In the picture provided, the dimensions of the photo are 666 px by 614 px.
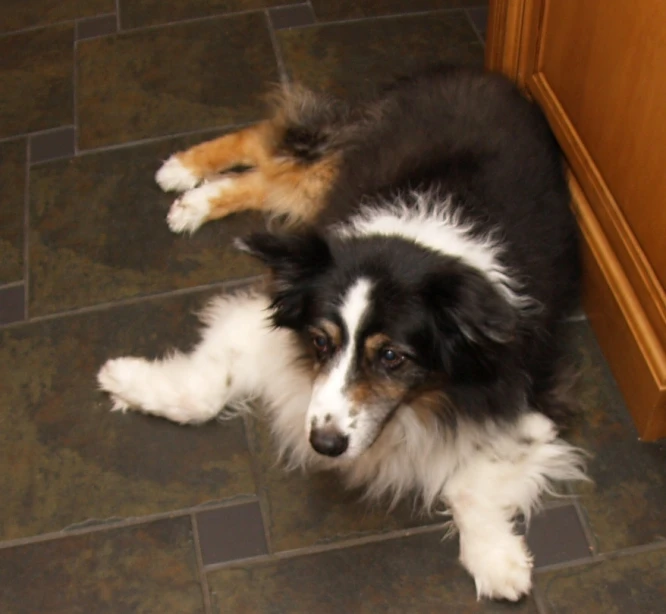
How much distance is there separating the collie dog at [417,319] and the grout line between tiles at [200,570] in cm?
31

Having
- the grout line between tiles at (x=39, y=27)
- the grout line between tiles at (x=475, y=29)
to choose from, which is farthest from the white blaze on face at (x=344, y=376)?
the grout line between tiles at (x=39, y=27)

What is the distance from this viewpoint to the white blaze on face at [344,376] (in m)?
1.81

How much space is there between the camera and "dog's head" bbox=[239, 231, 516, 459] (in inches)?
70.1

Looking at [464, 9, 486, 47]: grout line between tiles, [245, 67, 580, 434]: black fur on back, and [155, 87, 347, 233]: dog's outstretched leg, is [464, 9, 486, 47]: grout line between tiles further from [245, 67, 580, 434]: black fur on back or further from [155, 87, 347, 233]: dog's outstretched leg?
[155, 87, 347, 233]: dog's outstretched leg

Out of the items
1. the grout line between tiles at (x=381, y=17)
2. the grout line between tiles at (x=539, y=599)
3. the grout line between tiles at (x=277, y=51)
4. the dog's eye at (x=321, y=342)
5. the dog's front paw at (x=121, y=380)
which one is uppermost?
the dog's eye at (x=321, y=342)

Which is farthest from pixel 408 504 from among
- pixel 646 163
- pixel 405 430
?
pixel 646 163

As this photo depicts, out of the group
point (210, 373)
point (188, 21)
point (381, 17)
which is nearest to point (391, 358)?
point (210, 373)

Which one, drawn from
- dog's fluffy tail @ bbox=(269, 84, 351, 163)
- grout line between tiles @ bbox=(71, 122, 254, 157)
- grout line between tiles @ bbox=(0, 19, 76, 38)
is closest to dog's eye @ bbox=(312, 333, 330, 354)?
dog's fluffy tail @ bbox=(269, 84, 351, 163)

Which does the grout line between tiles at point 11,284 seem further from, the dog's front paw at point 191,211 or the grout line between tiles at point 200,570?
the grout line between tiles at point 200,570

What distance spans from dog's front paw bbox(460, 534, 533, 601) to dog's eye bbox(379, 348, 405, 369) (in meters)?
0.57

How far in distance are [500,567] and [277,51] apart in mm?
2339

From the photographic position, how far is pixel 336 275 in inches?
73.8

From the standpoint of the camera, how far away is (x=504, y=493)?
217 cm

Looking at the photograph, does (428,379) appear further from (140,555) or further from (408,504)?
(140,555)
